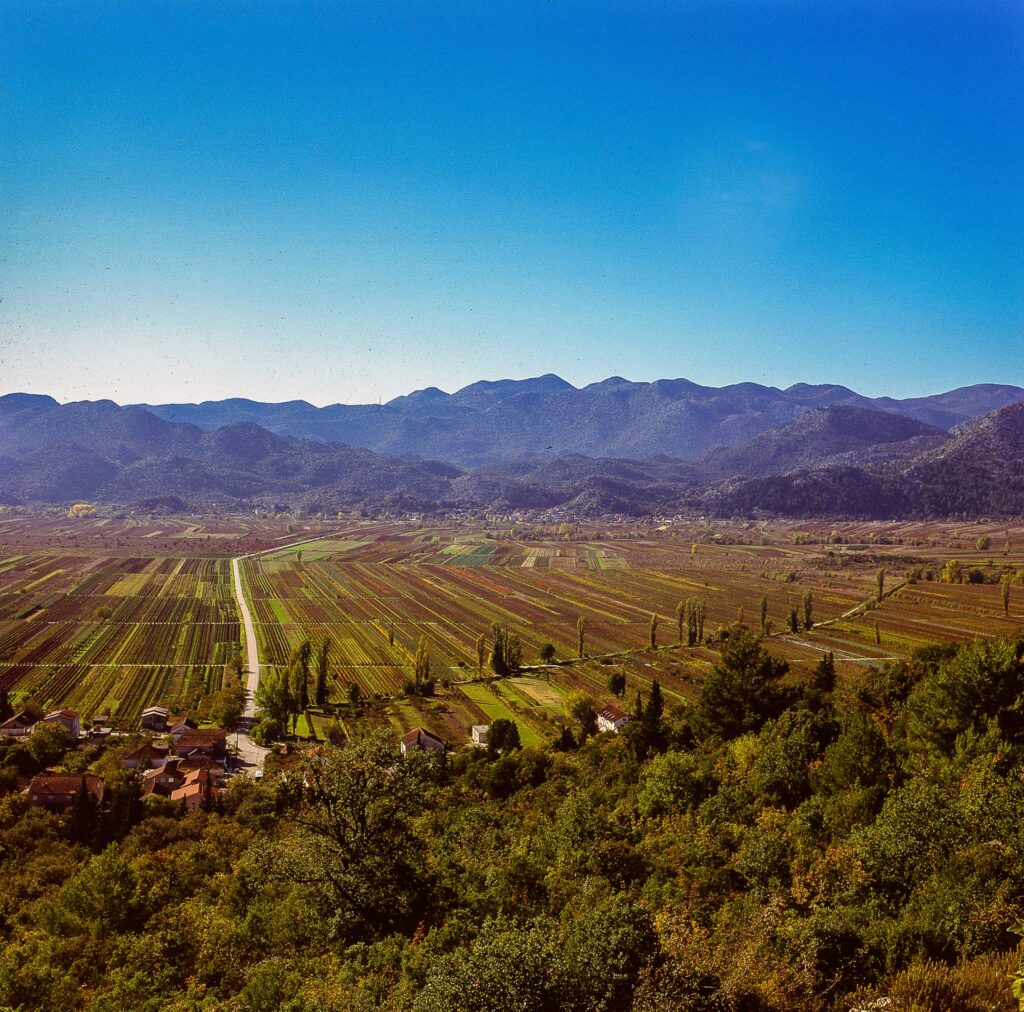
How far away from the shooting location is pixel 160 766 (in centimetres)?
4122

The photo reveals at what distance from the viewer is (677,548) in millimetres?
176500

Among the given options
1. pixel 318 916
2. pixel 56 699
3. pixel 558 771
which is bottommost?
pixel 56 699

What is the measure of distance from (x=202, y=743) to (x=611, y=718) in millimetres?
28210

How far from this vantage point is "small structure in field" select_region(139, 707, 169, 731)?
49.9 metres

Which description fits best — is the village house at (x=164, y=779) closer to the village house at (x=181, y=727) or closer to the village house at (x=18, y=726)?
the village house at (x=181, y=727)

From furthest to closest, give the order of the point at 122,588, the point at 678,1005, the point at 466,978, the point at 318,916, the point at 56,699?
1. the point at 122,588
2. the point at 56,699
3. the point at 318,916
4. the point at 466,978
5. the point at 678,1005

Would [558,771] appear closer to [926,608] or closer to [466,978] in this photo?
[466,978]

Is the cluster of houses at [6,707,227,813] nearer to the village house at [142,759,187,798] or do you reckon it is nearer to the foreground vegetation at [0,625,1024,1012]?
the village house at [142,759,187,798]

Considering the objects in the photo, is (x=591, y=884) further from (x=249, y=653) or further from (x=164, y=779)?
(x=249, y=653)

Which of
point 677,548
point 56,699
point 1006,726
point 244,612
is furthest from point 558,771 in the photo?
point 677,548

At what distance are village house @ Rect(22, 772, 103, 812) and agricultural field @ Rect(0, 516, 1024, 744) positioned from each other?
1644 centimetres

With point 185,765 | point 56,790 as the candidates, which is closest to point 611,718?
point 185,765

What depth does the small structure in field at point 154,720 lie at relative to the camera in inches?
1964

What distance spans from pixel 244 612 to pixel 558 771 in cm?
7124
